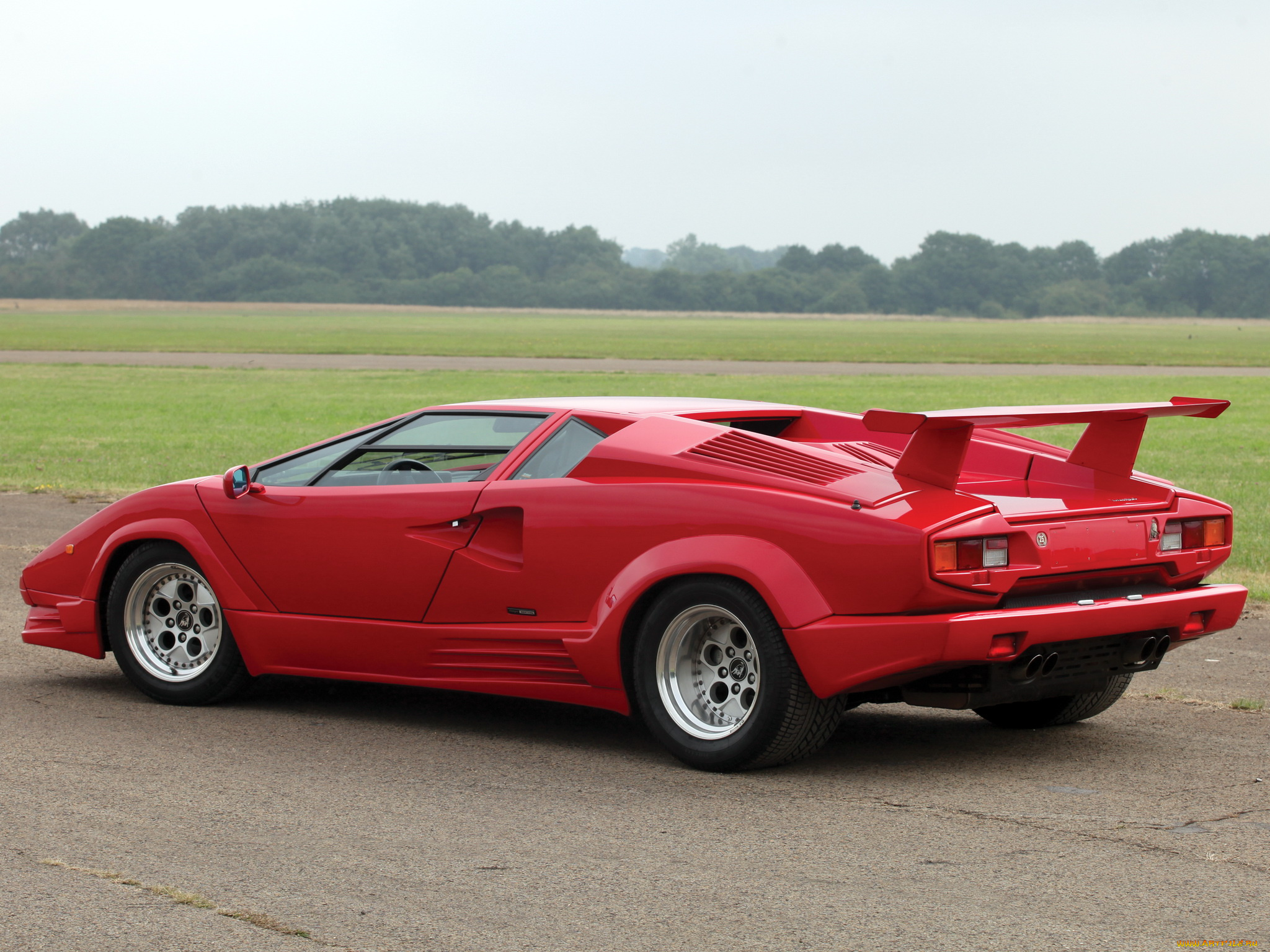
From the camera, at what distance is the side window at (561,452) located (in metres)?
5.32

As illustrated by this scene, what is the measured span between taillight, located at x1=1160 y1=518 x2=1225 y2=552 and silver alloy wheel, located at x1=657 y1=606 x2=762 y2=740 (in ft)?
4.95

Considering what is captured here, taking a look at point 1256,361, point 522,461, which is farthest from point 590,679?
point 1256,361

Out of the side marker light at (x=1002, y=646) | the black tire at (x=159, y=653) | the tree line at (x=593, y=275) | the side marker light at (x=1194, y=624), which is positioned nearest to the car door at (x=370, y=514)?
the black tire at (x=159, y=653)

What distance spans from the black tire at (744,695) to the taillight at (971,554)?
562 mm

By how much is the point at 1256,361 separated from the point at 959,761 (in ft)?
153

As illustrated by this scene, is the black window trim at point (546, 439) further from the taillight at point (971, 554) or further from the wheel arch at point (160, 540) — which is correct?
the taillight at point (971, 554)

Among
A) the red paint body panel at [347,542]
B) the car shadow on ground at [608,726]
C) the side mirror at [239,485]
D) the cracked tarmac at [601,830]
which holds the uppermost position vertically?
the side mirror at [239,485]

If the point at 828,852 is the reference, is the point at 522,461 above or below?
above

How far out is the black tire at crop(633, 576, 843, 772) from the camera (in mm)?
4680

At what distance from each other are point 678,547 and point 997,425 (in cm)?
112

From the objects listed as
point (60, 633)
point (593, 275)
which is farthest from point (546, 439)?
point (593, 275)

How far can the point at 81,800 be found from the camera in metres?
4.60

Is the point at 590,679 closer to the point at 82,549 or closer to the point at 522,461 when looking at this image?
the point at 522,461

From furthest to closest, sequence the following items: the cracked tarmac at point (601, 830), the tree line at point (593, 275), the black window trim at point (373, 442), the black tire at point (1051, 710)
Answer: the tree line at point (593, 275), the black window trim at point (373, 442), the black tire at point (1051, 710), the cracked tarmac at point (601, 830)
